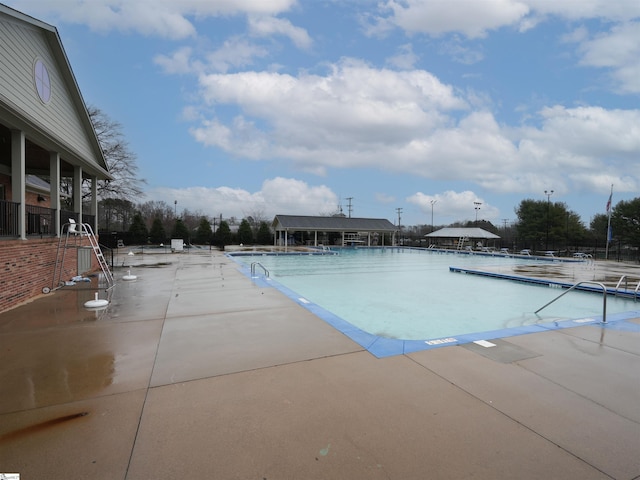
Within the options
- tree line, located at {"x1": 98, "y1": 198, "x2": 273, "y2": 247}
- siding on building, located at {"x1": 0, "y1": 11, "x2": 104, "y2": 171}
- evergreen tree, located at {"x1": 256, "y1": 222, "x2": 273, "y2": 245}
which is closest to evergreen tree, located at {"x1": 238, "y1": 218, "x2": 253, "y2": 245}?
tree line, located at {"x1": 98, "y1": 198, "x2": 273, "y2": 247}

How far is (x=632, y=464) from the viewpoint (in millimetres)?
2270

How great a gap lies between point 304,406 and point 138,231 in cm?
3416

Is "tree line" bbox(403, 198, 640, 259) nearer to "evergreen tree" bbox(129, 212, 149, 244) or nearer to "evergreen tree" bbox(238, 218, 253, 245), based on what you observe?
"evergreen tree" bbox(238, 218, 253, 245)

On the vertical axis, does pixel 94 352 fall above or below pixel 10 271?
below

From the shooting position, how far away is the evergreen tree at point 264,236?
38031mm

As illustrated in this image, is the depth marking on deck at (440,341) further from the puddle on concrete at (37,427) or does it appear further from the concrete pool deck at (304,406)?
the puddle on concrete at (37,427)

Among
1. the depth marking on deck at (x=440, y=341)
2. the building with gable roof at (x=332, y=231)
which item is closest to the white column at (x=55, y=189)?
the depth marking on deck at (x=440, y=341)

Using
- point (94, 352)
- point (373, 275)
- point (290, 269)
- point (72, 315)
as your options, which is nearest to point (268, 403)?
point (94, 352)

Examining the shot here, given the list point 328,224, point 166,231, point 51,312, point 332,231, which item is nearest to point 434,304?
point 51,312

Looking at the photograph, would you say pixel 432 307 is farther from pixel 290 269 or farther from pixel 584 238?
pixel 584 238

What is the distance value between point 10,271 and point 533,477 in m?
8.52

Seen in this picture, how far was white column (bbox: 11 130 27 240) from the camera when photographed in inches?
283

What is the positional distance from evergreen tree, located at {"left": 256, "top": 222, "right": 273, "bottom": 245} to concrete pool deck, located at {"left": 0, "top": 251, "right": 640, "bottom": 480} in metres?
32.8

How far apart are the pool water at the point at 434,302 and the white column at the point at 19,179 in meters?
6.18
